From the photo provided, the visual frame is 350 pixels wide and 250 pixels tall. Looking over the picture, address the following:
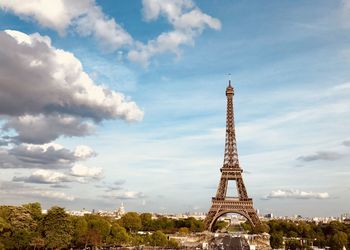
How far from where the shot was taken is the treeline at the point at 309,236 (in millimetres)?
63562

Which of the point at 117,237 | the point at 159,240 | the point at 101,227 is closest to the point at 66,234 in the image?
the point at 101,227

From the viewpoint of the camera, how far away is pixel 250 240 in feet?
243

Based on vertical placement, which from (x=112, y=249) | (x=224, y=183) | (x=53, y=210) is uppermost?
(x=224, y=183)

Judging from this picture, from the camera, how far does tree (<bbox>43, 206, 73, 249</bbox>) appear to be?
54.2 meters

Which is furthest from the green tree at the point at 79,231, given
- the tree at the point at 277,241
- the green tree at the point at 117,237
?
the tree at the point at 277,241

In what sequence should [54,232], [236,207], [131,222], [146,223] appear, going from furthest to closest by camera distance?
1. [146,223]
2. [131,222]
3. [236,207]
4. [54,232]

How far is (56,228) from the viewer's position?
181 feet

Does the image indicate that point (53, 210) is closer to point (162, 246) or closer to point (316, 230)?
point (162, 246)

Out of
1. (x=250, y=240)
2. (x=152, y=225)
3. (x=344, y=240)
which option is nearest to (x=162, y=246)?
(x=250, y=240)

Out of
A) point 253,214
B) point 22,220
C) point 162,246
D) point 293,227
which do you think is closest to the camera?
point 22,220

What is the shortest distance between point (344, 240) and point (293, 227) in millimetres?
29575

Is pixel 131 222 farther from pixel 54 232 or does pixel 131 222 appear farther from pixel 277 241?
pixel 54 232

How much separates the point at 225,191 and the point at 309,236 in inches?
773

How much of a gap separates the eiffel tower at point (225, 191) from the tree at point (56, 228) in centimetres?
3237
